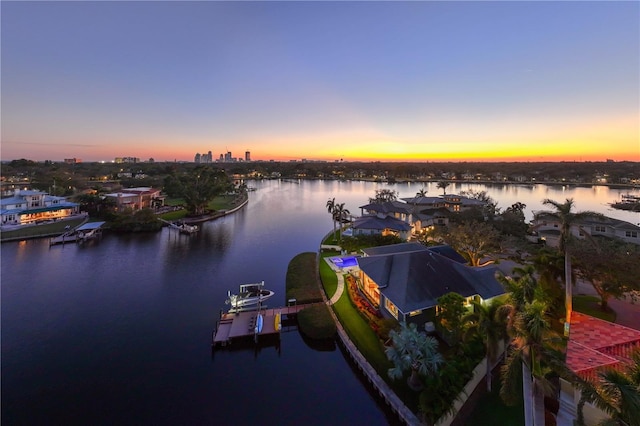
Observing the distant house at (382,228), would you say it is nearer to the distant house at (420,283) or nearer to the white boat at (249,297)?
the distant house at (420,283)

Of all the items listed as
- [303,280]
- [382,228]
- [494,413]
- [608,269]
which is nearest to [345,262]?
[303,280]

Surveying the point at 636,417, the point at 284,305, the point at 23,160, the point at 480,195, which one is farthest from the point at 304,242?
the point at 23,160

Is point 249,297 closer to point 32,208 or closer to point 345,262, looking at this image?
point 345,262

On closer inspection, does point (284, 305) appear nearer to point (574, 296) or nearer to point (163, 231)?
point (574, 296)

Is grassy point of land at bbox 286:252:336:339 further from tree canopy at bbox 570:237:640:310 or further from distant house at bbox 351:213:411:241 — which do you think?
tree canopy at bbox 570:237:640:310

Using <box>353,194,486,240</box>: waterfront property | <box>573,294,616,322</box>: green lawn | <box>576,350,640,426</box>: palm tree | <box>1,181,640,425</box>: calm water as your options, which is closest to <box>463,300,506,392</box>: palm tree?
<box>576,350,640,426</box>: palm tree

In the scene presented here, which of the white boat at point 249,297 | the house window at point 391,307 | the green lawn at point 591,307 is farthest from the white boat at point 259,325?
the green lawn at point 591,307
